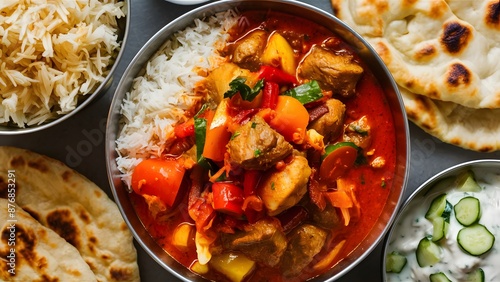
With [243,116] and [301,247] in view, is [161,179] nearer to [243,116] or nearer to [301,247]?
[243,116]

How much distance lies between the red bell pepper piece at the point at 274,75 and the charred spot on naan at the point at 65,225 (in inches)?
64.2

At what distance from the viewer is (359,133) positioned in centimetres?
352

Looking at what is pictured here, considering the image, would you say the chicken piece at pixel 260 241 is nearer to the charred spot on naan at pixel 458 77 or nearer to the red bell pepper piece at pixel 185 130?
the red bell pepper piece at pixel 185 130

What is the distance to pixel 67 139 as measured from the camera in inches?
154

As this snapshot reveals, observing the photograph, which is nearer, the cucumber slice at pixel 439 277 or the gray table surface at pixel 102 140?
the cucumber slice at pixel 439 277

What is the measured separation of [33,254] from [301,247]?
1.76 meters

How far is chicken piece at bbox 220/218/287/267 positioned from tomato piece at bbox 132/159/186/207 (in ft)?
1.34

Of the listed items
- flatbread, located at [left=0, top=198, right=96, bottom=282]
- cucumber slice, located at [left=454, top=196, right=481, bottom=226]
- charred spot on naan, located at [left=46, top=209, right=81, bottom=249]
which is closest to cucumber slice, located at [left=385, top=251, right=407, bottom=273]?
cucumber slice, located at [left=454, top=196, right=481, bottom=226]

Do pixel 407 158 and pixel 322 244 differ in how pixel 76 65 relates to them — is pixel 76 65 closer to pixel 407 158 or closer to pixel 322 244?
pixel 322 244

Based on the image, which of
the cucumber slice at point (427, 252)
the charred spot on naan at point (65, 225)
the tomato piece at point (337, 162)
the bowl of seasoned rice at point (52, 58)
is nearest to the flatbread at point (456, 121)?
the tomato piece at point (337, 162)

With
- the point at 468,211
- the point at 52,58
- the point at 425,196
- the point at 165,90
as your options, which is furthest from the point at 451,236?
the point at 52,58

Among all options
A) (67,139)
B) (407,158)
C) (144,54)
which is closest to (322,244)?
(407,158)

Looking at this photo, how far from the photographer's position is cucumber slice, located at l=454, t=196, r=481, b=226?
3.40m

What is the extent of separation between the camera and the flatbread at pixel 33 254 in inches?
141
